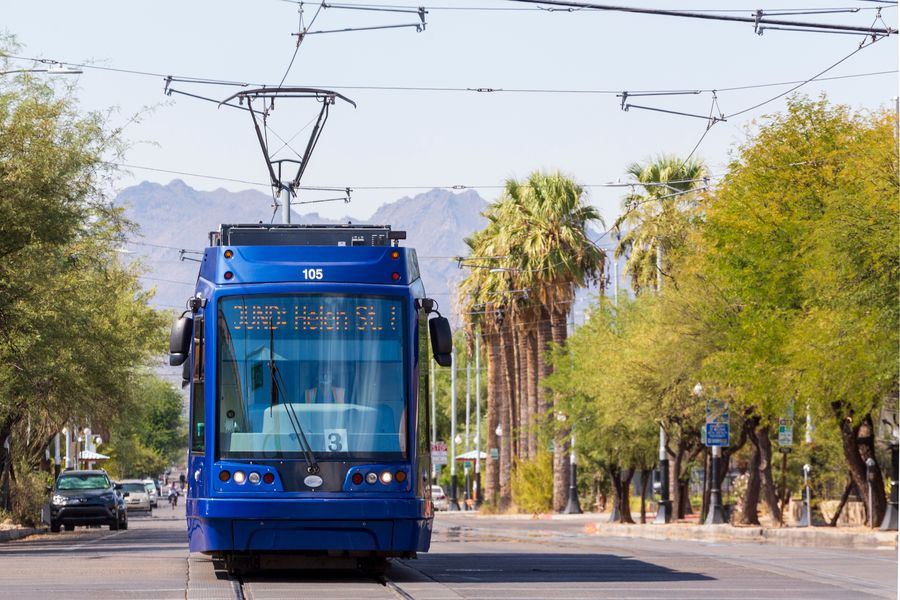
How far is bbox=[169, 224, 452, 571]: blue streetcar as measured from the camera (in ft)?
57.7

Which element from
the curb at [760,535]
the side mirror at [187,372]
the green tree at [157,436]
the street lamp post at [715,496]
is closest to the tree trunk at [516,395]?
the curb at [760,535]

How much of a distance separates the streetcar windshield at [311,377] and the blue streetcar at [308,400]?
0.01 metres

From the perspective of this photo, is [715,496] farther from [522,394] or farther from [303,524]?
[303,524]

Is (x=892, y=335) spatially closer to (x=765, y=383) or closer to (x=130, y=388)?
(x=765, y=383)

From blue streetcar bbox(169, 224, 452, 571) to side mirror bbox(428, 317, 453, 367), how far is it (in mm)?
22

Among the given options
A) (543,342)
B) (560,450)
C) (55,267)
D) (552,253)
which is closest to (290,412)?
(55,267)

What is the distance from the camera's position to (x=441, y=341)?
705 inches

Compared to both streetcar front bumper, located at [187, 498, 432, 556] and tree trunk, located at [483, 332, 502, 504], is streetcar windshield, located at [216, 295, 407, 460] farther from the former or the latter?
tree trunk, located at [483, 332, 502, 504]

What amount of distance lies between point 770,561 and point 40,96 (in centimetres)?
1554

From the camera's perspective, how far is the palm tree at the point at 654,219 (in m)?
48.8

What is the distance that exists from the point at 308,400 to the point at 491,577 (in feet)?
11.6

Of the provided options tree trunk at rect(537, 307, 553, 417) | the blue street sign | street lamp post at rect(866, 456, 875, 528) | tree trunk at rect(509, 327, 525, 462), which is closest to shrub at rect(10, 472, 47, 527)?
the blue street sign

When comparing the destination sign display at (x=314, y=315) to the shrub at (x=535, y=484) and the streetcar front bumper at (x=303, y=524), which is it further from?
the shrub at (x=535, y=484)

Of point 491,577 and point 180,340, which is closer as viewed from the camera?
point 180,340
